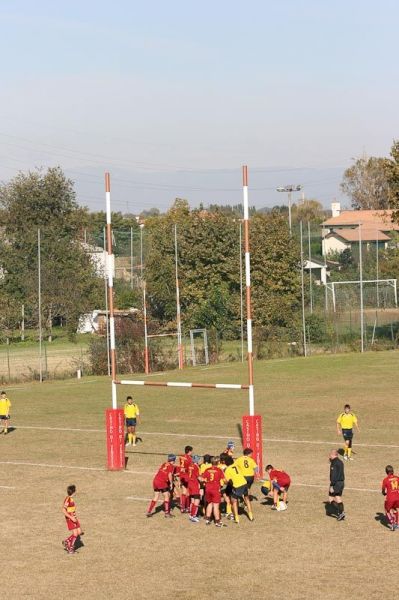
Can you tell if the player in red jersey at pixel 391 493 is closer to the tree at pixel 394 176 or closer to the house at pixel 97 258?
the tree at pixel 394 176

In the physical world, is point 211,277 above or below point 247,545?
above

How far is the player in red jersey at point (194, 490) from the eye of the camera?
24.1 m

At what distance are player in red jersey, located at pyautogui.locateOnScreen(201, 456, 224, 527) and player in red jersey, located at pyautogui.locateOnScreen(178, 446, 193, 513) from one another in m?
1.14

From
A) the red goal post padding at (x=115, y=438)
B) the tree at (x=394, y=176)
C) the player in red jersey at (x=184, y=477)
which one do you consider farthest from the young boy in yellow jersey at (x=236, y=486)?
the tree at (x=394, y=176)

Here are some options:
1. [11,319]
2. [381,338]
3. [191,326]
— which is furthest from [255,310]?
[11,319]

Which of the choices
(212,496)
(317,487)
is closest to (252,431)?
(317,487)

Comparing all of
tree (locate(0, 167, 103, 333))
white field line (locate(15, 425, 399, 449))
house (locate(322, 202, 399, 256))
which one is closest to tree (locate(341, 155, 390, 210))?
house (locate(322, 202, 399, 256))

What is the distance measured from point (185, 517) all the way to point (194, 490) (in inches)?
41.3

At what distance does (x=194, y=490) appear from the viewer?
953 inches

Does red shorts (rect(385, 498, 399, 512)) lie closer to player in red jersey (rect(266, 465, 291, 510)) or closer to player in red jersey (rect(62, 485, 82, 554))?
player in red jersey (rect(266, 465, 291, 510))

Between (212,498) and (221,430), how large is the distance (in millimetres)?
14652

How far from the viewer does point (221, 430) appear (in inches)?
1505

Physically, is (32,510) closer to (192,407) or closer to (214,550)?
(214,550)

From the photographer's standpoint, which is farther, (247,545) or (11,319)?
(11,319)
